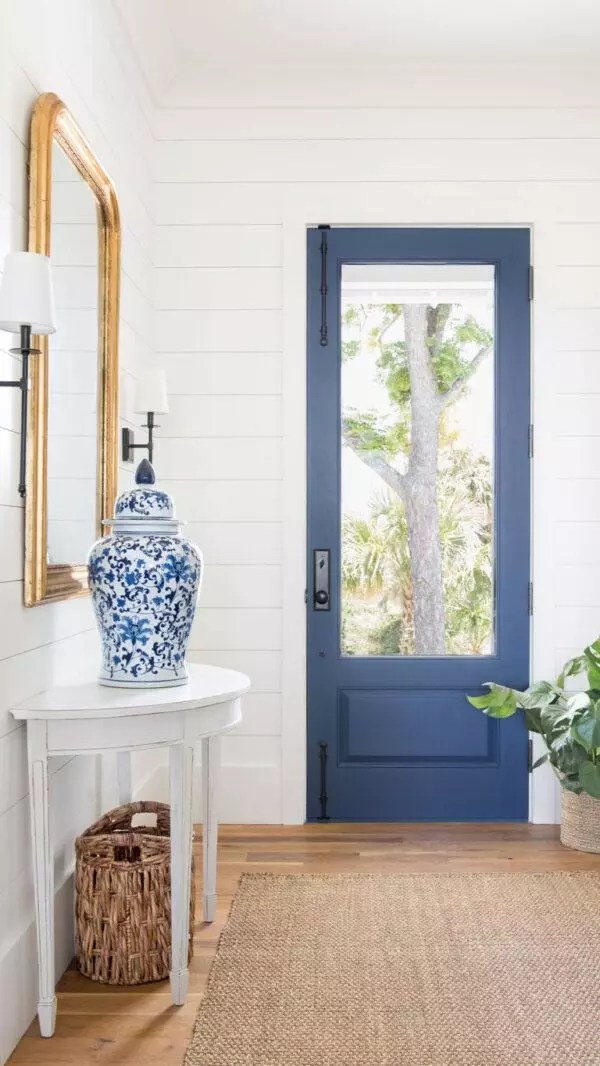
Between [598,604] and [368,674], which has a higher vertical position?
[598,604]

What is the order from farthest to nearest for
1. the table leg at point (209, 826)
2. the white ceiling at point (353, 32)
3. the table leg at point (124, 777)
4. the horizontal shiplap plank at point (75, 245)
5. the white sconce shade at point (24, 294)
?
the white ceiling at point (353, 32) → the table leg at point (124, 777) → the table leg at point (209, 826) → the horizontal shiplap plank at point (75, 245) → the white sconce shade at point (24, 294)

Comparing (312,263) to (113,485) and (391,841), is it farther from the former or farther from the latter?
(391,841)

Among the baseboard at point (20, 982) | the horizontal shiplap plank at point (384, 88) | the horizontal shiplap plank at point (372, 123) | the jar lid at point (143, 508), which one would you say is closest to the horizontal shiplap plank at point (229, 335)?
the horizontal shiplap plank at point (372, 123)

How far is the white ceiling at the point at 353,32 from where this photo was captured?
3148 millimetres

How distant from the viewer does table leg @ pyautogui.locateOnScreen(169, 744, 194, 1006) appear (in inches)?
85.8

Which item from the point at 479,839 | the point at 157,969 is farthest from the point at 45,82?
the point at 479,839

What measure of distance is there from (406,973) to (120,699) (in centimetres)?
98

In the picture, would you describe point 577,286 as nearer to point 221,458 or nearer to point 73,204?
point 221,458

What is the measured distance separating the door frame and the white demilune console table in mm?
1231

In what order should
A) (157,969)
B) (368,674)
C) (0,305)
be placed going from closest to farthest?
(0,305)
(157,969)
(368,674)

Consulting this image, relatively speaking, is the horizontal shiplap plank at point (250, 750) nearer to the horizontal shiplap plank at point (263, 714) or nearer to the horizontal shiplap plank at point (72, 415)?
the horizontal shiplap plank at point (263, 714)

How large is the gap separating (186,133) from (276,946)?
2831 millimetres

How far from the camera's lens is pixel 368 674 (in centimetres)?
364

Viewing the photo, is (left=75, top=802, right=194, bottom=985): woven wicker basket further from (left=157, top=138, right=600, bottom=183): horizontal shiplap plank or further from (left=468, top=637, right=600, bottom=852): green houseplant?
(left=157, top=138, right=600, bottom=183): horizontal shiplap plank
